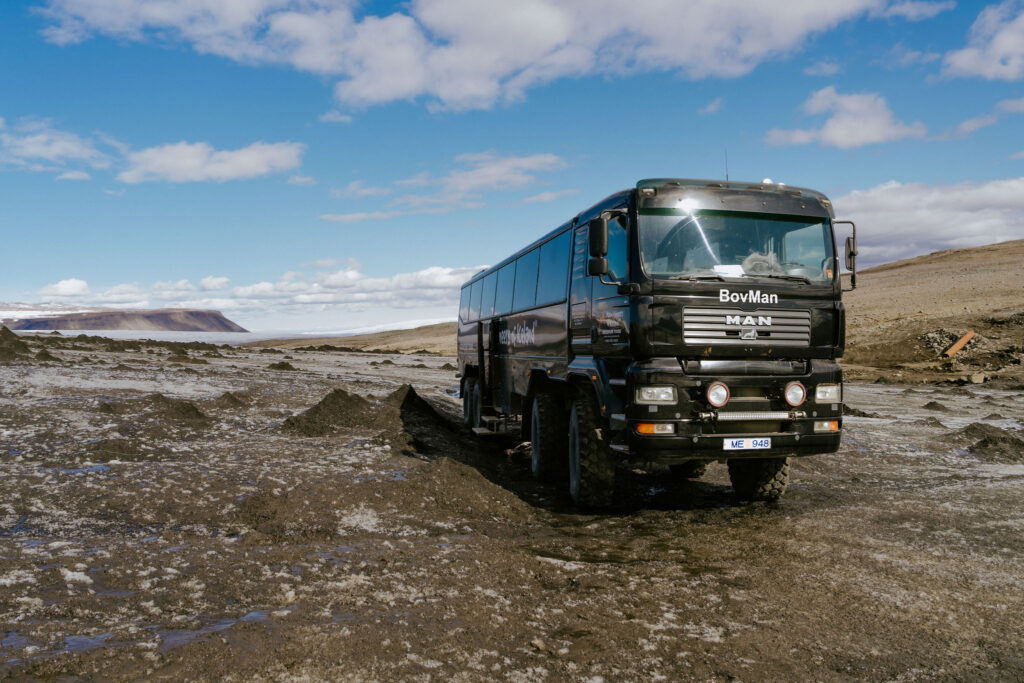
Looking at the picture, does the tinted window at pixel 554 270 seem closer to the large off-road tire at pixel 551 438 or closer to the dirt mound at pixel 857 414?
the large off-road tire at pixel 551 438

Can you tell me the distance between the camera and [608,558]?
6.21m

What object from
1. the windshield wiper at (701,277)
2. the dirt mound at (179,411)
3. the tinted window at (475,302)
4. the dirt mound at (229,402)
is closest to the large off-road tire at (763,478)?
the windshield wiper at (701,277)

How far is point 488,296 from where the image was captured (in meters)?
14.3

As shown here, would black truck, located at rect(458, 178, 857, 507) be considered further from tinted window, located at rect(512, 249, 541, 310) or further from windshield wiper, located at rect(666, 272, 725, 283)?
tinted window, located at rect(512, 249, 541, 310)

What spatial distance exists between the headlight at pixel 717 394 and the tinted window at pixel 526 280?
3.99 metres

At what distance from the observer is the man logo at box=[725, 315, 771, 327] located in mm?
7059

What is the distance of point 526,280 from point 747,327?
4672 millimetres

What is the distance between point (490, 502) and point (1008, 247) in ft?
280

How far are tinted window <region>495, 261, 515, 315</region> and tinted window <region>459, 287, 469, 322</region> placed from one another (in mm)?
3557

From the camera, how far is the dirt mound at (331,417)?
1238cm

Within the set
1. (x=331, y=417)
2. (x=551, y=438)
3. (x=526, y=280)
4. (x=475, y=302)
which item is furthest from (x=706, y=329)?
(x=475, y=302)

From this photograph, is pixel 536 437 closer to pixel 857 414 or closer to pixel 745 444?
pixel 745 444

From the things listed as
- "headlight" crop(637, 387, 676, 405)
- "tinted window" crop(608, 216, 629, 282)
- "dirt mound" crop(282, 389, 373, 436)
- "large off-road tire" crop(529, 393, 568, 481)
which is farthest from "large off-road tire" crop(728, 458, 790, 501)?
"dirt mound" crop(282, 389, 373, 436)

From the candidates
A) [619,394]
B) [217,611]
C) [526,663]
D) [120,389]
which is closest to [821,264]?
[619,394]
